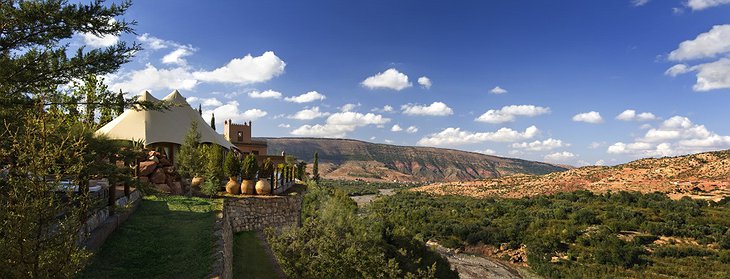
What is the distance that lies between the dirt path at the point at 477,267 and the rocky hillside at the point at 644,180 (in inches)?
1073

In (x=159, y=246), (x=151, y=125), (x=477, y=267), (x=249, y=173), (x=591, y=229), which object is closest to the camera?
(x=159, y=246)

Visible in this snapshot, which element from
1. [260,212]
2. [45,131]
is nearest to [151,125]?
[260,212]

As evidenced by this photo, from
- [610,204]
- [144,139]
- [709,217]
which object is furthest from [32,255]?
[610,204]

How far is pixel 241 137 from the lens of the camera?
47.2m

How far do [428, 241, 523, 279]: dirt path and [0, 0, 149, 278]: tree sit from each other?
22492mm

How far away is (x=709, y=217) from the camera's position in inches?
1355

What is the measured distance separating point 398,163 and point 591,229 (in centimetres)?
13768

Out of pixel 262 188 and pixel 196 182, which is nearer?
pixel 262 188

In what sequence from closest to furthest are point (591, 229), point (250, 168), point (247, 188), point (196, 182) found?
1. point (247, 188)
2. point (196, 182)
3. point (250, 168)
4. point (591, 229)

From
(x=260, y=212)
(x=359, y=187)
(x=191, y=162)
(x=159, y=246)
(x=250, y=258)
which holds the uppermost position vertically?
(x=191, y=162)

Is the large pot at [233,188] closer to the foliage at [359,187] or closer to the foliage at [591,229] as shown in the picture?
the foliage at [591,229]

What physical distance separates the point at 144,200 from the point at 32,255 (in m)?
12.8

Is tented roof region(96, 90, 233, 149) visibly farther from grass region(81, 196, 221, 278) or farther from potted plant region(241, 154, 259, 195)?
grass region(81, 196, 221, 278)

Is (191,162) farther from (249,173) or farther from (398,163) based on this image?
(398,163)
